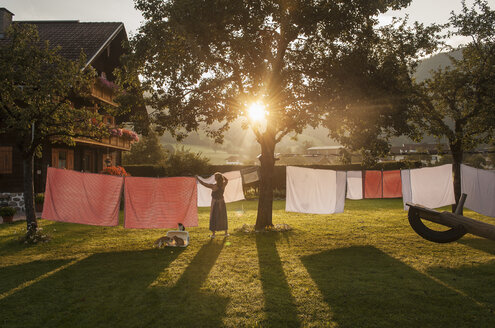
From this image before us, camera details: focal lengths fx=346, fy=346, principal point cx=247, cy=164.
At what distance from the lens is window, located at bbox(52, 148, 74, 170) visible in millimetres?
19219

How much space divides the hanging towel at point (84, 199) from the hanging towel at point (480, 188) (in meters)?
11.0

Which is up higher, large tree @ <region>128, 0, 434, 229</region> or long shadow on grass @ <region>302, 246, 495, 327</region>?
large tree @ <region>128, 0, 434, 229</region>

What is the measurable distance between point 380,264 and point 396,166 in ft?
77.5

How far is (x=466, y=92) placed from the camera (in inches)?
517

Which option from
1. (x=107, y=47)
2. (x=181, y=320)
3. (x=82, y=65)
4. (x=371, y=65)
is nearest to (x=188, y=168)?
(x=107, y=47)

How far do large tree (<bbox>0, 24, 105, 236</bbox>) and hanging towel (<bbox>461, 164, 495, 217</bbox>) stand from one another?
11980mm

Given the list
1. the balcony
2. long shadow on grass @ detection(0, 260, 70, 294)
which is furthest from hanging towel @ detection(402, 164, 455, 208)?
the balcony

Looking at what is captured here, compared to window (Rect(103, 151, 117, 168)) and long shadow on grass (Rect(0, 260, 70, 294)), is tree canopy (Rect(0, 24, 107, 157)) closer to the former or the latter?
long shadow on grass (Rect(0, 260, 70, 294))

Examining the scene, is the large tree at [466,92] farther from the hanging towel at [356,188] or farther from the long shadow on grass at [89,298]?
the long shadow on grass at [89,298]

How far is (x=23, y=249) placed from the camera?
895 cm

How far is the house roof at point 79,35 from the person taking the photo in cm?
1998

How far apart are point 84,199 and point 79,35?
642 inches

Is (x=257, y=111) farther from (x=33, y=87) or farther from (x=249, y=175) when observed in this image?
(x=33, y=87)

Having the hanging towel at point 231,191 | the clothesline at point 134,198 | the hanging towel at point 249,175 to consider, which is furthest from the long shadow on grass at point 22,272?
the hanging towel at point 249,175
